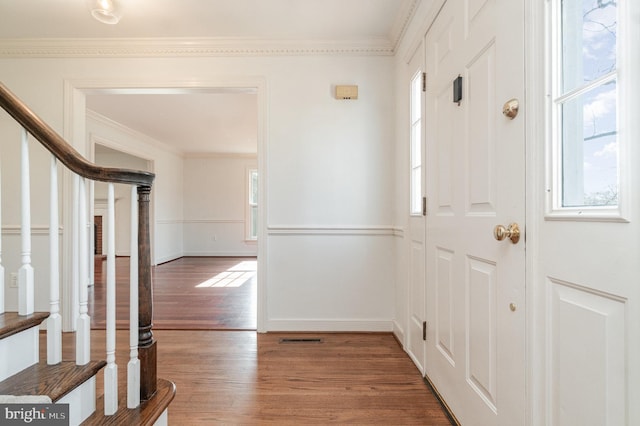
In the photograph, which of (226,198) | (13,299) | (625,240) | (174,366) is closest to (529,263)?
(625,240)

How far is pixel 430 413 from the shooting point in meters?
1.46

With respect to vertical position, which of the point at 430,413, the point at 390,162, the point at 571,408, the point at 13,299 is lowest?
the point at 430,413

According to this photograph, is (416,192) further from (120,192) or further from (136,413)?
(120,192)

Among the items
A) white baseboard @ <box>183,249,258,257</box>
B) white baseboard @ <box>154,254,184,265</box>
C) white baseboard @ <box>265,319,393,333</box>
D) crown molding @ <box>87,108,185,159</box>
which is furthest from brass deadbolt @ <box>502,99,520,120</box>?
white baseboard @ <box>183,249,258,257</box>

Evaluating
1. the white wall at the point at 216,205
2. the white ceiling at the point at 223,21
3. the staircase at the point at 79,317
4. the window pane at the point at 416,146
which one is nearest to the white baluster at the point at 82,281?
the staircase at the point at 79,317

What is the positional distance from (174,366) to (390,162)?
219 cm

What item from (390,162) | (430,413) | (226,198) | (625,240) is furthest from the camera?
(226,198)

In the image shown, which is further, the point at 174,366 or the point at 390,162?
the point at 390,162

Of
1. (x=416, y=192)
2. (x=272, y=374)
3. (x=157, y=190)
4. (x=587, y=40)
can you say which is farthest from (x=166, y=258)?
(x=587, y=40)

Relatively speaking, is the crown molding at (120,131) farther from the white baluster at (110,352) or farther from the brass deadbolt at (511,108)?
the brass deadbolt at (511,108)

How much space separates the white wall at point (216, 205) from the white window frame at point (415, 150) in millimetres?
5492

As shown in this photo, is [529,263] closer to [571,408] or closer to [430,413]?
[571,408]

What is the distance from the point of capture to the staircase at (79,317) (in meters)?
1.01

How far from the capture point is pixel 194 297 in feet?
11.6
